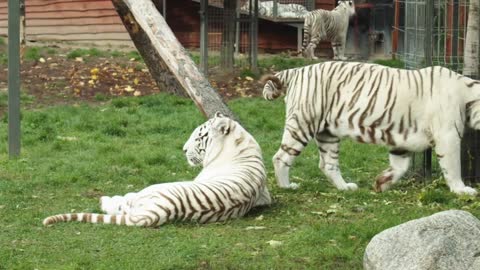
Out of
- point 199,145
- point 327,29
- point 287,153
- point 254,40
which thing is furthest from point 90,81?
point 199,145

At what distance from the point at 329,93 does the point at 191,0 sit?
53.3 feet

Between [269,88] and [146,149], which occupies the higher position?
[269,88]

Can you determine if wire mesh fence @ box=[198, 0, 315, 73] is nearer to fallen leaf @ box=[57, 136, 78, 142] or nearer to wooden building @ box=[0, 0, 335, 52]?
wooden building @ box=[0, 0, 335, 52]

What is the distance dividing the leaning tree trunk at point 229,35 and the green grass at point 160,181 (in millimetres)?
3941

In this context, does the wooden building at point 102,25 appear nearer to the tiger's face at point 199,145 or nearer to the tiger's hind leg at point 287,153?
the tiger's hind leg at point 287,153

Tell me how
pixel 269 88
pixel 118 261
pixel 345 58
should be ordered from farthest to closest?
1. pixel 345 58
2. pixel 269 88
3. pixel 118 261

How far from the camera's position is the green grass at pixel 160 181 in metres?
6.47

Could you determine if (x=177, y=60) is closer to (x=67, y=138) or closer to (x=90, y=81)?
(x=67, y=138)

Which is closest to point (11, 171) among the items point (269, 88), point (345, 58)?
point (269, 88)

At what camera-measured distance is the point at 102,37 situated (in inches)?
1013

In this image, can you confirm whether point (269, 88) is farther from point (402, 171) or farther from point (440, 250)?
point (440, 250)

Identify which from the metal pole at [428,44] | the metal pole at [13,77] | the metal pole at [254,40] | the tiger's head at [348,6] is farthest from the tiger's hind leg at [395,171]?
the tiger's head at [348,6]

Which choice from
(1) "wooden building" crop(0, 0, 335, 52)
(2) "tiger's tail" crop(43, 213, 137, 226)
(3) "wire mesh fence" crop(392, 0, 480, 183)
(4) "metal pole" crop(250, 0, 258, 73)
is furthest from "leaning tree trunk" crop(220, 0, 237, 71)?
(2) "tiger's tail" crop(43, 213, 137, 226)

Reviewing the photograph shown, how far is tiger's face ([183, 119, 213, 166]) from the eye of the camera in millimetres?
8398
